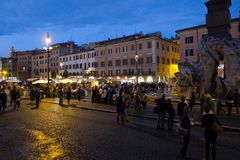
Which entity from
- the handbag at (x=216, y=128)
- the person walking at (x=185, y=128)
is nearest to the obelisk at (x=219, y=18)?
the person walking at (x=185, y=128)

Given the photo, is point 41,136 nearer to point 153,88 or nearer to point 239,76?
point 239,76

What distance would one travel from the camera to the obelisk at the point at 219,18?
63.5ft

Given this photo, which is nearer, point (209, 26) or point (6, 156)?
point (6, 156)

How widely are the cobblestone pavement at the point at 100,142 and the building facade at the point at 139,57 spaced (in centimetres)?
4032

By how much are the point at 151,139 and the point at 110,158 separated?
2.64 m

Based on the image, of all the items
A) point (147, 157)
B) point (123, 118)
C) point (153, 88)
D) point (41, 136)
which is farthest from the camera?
point (153, 88)

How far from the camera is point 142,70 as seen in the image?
5738 centimetres

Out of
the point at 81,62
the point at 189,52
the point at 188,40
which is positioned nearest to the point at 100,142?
the point at 189,52

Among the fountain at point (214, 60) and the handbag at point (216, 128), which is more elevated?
the fountain at point (214, 60)

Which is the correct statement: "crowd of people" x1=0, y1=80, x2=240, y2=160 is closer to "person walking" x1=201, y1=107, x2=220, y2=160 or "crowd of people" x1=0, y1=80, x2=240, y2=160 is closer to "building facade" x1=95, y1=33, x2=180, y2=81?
"person walking" x1=201, y1=107, x2=220, y2=160

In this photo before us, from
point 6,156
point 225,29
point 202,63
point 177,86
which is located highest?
point 225,29

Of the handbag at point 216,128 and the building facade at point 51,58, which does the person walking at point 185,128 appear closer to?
the handbag at point 216,128

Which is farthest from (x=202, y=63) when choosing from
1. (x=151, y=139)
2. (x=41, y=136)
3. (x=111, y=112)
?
(x=41, y=136)

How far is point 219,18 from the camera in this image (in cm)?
1953
